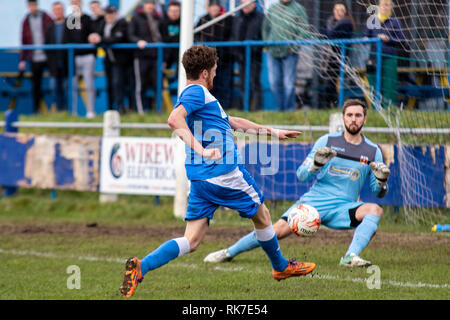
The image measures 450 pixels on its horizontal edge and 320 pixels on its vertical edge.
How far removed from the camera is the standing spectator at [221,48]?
1005 centimetres

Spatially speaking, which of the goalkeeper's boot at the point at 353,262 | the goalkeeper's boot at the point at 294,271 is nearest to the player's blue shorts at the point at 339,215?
the goalkeeper's boot at the point at 353,262

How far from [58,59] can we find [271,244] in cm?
910

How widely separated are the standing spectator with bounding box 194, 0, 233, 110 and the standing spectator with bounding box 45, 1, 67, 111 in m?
4.17

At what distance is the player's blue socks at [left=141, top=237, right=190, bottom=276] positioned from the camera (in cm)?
521

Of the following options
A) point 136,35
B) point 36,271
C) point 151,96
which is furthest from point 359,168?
point 151,96

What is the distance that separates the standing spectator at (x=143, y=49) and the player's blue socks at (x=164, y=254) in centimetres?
764

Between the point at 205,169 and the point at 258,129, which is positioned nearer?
the point at 205,169

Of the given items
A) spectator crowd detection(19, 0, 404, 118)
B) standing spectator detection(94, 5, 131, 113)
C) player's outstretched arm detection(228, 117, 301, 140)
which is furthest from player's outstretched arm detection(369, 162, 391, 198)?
standing spectator detection(94, 5, 131, 113)

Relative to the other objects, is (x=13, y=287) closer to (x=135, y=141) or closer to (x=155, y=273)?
(x=155, y=273)

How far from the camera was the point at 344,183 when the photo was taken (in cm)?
698

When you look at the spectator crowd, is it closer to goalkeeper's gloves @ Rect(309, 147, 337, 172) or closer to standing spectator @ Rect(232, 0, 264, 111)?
standing spectator @ Rect(232, 0, 264, 111)

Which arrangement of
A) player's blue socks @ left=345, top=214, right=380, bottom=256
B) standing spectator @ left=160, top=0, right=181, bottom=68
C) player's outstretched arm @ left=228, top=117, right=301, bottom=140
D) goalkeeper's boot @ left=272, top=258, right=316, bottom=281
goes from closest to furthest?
1. player's outstretched arm @ left=228, top=117, right=301, bottom=140
2. goalkeeper's boot @ left=272, top=258, right=316, bottom=281
3. player's blue socks @ left=345, top=214, right=380, bottom=256
4. standing spectator @ left=160, top=0, right=181, bottom=68

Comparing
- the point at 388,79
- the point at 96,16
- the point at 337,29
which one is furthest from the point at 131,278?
the point at 96,16

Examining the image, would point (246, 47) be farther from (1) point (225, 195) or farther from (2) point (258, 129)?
(1) point (225, 195)
